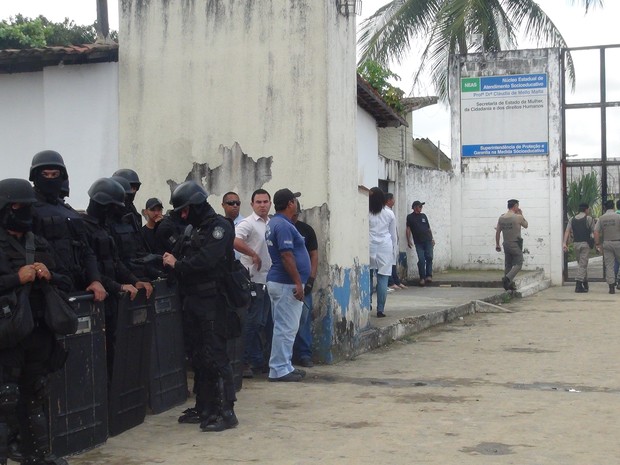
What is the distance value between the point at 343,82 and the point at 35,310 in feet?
17.9

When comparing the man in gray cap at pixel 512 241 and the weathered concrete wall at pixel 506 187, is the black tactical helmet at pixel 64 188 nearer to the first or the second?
the man in gray cap at pixel 512 241

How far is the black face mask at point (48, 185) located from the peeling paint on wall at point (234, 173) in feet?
12.1

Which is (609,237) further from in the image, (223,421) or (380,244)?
(223,421)

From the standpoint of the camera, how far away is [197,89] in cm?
987

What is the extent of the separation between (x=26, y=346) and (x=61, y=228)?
0.94 m

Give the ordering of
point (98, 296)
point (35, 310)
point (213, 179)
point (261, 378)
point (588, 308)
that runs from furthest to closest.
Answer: point (588, 308), point (213, 179), point (261, 378), point (98, 296), point (35, 310)

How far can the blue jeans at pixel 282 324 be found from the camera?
877 centimetres

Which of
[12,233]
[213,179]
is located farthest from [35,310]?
[213,179]

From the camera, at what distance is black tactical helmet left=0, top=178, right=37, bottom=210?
5.24m

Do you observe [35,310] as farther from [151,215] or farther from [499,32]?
[499,32]

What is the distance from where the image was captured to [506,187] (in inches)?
869

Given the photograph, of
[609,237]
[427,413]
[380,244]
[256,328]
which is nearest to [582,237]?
[609,237]

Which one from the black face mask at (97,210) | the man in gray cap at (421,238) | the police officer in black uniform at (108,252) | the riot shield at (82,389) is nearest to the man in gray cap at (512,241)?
the man in gray cap at (421,238)

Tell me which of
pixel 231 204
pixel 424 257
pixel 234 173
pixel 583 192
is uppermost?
pixel 583 192
